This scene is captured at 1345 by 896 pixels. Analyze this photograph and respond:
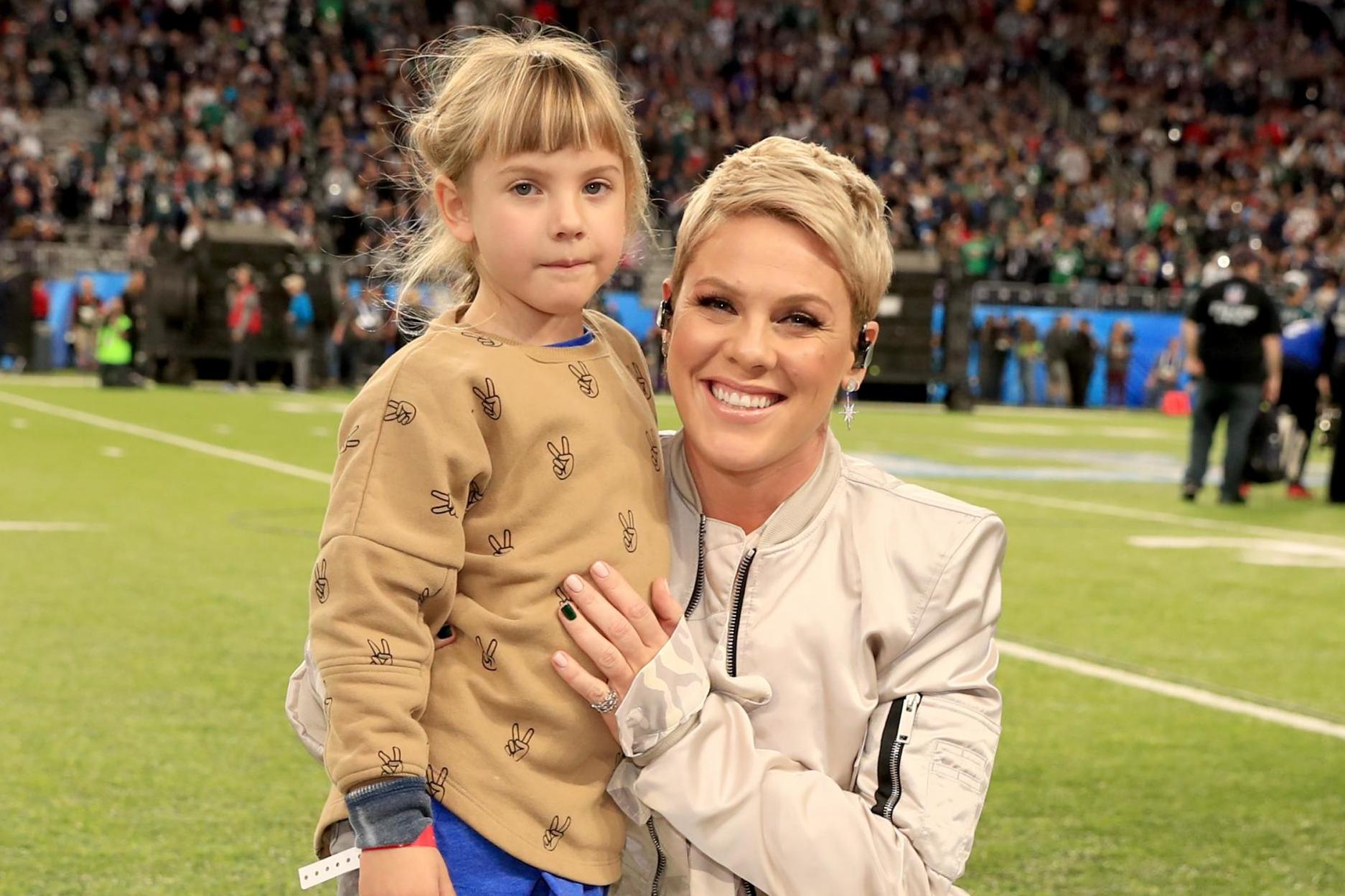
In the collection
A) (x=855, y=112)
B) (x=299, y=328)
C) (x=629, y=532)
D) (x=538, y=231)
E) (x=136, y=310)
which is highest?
(x=855, y=112)

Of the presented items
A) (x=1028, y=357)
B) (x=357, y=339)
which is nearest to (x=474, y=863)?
(x=357, y=339)

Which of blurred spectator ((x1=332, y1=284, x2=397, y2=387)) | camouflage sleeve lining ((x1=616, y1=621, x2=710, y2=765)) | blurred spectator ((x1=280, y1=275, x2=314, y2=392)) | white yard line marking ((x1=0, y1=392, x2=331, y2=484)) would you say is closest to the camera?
camouflage sleeve lining ((x1=616, y1=621, x2=710, y2=765))

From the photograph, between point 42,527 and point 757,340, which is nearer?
point 757,340

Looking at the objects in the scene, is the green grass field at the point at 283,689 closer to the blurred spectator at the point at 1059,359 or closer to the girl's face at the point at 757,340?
the girl's face at the point at 757,340

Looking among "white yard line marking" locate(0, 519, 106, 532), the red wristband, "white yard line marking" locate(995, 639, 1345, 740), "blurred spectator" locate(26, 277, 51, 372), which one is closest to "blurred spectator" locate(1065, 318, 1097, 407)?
"blurred spectator" locate(26, 277, 51, 372)

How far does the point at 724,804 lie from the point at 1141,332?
91.5ft

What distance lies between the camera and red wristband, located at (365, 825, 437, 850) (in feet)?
6.63

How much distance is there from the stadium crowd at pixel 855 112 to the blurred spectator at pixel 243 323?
1.52 metres

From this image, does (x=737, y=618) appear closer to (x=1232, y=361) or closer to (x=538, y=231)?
(x=538, y=231)

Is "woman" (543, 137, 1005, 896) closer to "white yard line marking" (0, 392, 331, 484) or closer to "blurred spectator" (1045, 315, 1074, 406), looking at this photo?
"white yard line marking" (0, 392, 331, 484)

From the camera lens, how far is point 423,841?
6.70 feet

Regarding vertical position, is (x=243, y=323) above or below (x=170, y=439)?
above

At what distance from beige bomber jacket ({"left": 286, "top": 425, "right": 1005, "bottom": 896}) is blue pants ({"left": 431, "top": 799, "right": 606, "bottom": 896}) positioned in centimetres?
17

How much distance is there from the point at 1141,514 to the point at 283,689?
7.60 meters
